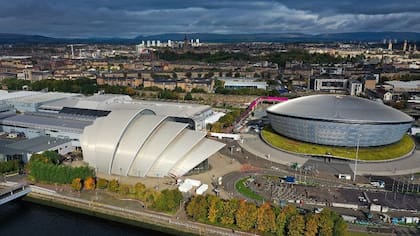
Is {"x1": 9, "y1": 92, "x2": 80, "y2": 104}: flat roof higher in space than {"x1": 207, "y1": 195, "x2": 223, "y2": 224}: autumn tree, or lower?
higher

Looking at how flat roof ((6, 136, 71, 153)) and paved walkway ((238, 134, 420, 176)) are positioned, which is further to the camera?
flat roof ((6, 136, 71, 153))

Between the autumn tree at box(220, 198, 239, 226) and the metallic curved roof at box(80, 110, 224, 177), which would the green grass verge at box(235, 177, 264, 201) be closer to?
the metallic curved roof at box(80, 110, 224, 177)

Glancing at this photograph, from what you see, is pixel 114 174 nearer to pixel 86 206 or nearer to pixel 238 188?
pixel 86 206

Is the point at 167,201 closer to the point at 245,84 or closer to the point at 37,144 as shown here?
the point at 37,144

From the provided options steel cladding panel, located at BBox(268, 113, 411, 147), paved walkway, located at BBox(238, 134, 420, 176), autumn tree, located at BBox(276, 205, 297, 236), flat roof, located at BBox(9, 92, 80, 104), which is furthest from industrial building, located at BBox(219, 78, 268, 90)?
autumn tree, located at BBox(276, 205, 297, 236)

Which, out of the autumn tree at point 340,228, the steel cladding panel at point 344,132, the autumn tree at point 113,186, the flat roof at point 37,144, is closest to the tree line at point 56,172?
the autumn tree at point 113,186

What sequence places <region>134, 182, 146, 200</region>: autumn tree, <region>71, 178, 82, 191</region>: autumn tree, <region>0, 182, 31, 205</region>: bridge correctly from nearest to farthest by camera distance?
<region>134, 182, 146, 200</region>: autumn tree < <region>0, 182, 31, 205</region>: bridge < <region>71, 178, 82, 191</region>: autumn tree

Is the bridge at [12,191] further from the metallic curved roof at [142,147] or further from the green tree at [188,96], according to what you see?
the green tree at [188,96]
